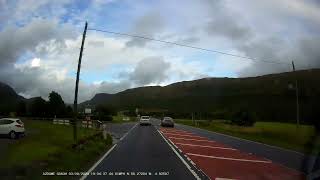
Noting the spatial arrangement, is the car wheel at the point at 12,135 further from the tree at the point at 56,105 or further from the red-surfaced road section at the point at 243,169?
the tree at the point at 56,105

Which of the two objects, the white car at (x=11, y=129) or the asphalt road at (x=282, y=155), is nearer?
the asphalt road at (x=282, y=155)

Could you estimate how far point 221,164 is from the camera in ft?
68.7

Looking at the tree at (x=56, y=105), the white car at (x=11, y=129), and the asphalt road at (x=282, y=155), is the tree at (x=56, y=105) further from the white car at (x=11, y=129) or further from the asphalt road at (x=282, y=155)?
the asphalt road at (x=282, y=155)

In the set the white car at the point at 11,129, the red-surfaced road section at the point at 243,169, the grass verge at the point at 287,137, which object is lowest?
the red-surfaced road section at the point at 243,169

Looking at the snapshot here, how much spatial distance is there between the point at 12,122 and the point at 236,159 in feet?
72.7

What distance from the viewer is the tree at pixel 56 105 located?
121 meters

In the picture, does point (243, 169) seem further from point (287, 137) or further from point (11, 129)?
point (287, 137)

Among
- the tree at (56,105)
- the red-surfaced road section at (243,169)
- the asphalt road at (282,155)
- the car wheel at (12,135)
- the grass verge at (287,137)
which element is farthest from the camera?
the tree at (56,105)

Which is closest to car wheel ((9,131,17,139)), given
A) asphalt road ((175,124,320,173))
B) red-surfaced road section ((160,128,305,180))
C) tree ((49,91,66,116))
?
asphalt road ((175,124,320,173))

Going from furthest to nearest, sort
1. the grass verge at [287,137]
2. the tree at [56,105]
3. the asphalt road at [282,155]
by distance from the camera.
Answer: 1. the tree at [56,105]
2. the asphalt road at [282,155]
3. the grass verge at [287,137]

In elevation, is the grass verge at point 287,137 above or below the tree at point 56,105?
below

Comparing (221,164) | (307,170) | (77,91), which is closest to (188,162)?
(221,164)

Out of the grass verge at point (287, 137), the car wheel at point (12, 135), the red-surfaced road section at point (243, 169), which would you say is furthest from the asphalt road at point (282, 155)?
the car wheel at point (12, 135)

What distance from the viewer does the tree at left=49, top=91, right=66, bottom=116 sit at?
12056 centimetres
